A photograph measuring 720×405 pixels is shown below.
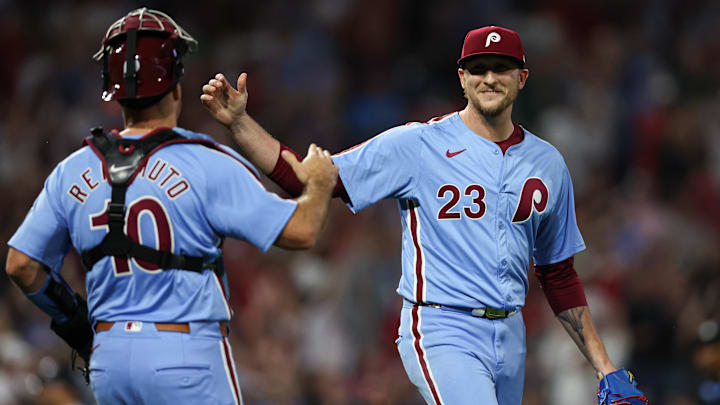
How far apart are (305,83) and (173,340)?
7.71 metres

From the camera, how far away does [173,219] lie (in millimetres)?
3846

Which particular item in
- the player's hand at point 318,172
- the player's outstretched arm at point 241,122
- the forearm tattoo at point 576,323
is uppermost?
the player's outstretched arm at point 241,122

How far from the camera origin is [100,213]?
3873mm

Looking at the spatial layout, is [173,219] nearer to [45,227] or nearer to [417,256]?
[45,227]

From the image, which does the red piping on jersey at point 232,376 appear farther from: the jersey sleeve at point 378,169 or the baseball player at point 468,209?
the jersey sleeve at point 378,169

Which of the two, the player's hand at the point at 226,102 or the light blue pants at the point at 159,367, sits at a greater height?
the player's hand at the point at 226,102

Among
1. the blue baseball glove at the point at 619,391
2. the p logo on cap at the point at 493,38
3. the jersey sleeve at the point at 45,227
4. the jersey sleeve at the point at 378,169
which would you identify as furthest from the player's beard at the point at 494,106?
the jersey sleeve at the point at 45,227

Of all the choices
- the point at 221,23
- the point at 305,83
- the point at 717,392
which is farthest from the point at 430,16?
the point at 717,392

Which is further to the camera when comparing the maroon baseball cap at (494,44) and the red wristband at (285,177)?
the maroon baseball cap at (494,44)

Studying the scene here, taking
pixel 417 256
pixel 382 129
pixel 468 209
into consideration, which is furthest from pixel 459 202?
pixel 382 129

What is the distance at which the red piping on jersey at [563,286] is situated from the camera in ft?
17.2

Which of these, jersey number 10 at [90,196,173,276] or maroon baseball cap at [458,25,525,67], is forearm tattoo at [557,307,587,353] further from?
jersey number 10 at [90,196,173,276]

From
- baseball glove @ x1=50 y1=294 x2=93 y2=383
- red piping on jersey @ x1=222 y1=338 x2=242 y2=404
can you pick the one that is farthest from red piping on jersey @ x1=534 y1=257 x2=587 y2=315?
baseball glove @ x1=50 y1=294 x2=93 y2=383

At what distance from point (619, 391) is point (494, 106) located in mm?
1535
